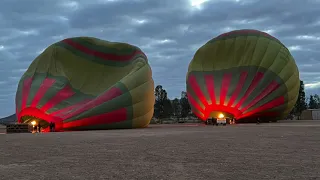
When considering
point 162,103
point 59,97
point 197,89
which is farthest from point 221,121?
point 162,103

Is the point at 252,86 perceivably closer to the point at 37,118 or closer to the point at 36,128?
the point at 37,118

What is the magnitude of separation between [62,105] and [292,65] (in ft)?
87.3

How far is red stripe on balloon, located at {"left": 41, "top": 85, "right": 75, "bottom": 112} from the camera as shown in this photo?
26.8 m

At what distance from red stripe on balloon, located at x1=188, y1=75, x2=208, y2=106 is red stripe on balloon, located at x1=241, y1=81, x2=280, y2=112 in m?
4.19

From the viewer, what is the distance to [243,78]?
120ft

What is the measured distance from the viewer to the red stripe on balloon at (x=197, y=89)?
3751 cm

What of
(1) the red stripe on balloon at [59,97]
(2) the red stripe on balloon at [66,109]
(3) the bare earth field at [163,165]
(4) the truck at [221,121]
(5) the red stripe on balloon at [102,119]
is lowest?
(3) the bare earth field at [163,165]

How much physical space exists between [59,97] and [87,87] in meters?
2.95

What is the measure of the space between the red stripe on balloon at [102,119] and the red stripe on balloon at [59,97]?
7.70 feet

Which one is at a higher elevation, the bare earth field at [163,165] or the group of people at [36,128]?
the group of people at [36,128]

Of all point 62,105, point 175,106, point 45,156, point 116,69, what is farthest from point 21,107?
point 175,106

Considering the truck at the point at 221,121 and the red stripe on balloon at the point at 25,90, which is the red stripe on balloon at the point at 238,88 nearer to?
the truck at the point at 221,121

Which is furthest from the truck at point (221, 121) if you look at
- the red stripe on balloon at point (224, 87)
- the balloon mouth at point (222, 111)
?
the red stripe on balloon at point (224, 87)

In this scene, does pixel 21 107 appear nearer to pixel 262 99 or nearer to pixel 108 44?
pixel 108 44
